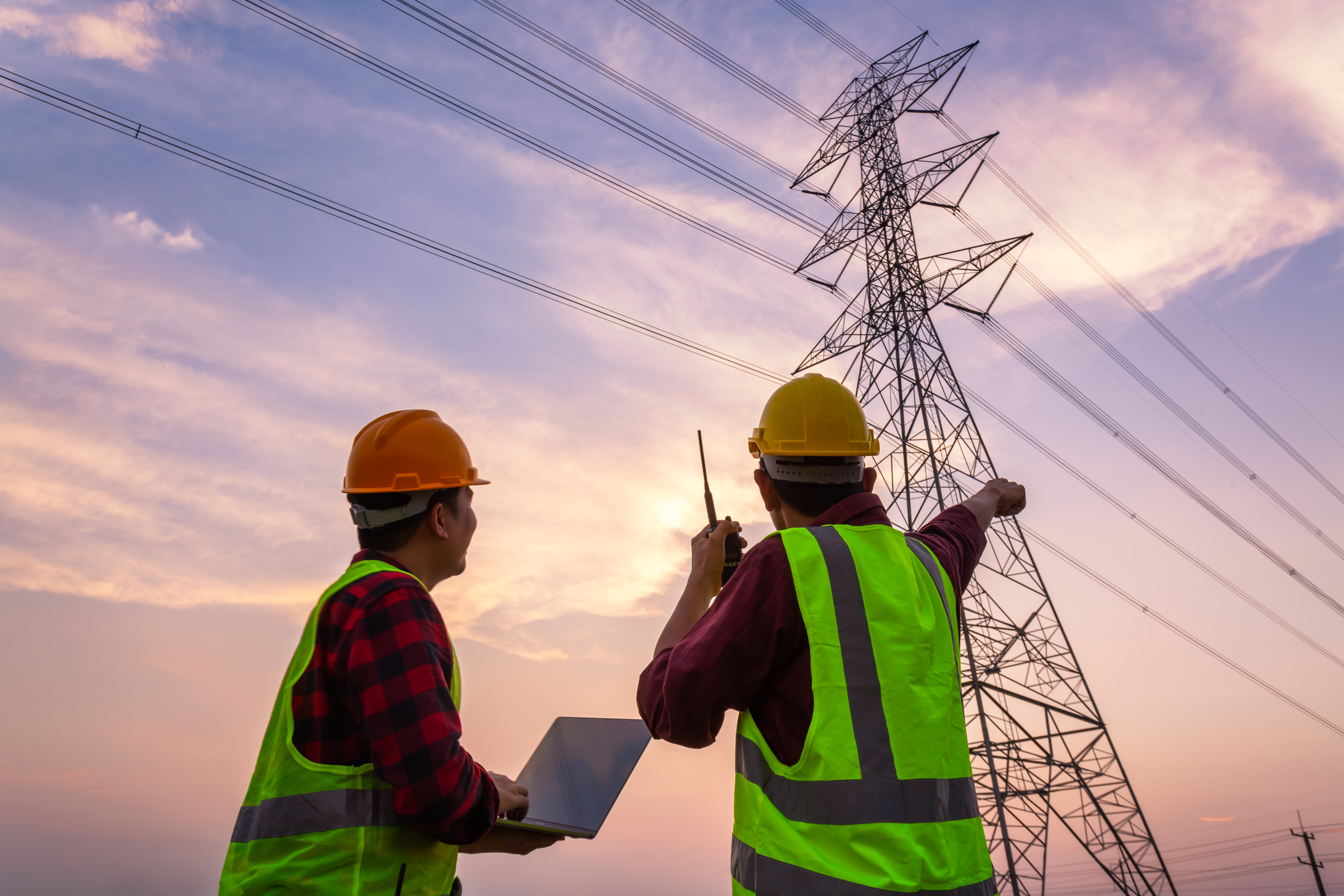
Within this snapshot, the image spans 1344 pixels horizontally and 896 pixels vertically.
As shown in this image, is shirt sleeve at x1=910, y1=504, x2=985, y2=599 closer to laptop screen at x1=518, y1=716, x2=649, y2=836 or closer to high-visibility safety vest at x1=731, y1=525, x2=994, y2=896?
high-visibility safety vest at x1=731, y1=525, x2=994, y2=896

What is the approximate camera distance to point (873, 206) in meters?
15.7

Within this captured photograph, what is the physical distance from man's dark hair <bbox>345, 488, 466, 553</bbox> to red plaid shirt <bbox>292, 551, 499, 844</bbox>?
0.35 m

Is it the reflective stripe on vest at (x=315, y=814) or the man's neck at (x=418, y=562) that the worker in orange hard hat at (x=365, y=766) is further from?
the man's neck at (x=418, y=562)

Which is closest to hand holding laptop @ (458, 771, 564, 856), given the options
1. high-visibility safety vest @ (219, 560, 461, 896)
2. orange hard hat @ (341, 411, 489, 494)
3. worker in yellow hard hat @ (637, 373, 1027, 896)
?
high-visibility safety vest @ (219, 560, 461, 896)

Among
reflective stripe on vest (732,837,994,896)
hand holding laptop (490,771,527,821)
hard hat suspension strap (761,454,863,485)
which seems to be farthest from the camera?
hard hat suspension strap (761,454,863,485)

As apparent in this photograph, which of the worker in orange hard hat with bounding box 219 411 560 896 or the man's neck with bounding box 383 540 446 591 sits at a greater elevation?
the man's neck with bounding box 383 540 446 591

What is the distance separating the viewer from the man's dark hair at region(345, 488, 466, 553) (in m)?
2.30

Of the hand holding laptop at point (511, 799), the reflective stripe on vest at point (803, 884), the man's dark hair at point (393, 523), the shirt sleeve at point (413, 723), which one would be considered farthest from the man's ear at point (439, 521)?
the reflective stripe on vest at point (803, 884)

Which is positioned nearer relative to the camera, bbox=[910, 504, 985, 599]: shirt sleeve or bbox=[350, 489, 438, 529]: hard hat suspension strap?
bbox=[350, 489, 438, 529]: hard hat suspension strap

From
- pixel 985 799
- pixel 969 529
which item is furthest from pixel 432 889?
pixel 985 799

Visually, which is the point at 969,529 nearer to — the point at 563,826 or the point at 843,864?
the point at 843,864

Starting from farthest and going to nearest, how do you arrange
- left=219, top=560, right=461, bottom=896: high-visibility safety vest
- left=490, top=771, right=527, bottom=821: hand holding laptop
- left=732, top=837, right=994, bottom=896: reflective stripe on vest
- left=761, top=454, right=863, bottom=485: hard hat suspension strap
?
left=761, top=454, right=863, bottom=485: hard hat suspension strap → left=490, top=771, right=527, bottom=821: hand holding laptop → left=219, top=560, right=461, bottom=896: high-visibility safety vest → left=732, top=837, right=994, bottom=896: reflective stripe on vest

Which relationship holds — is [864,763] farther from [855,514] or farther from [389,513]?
[389,513]

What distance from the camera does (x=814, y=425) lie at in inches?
95.7
